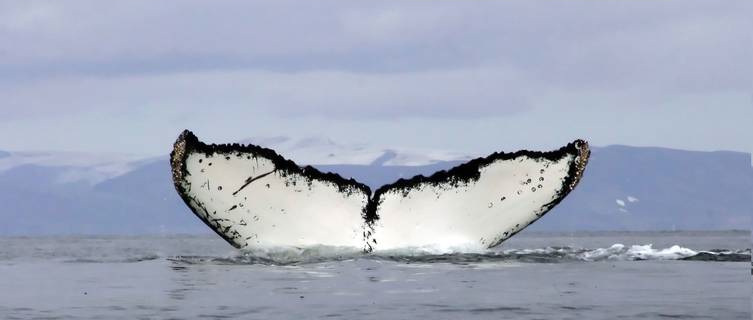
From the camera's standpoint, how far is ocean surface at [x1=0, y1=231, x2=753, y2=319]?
11.8 m

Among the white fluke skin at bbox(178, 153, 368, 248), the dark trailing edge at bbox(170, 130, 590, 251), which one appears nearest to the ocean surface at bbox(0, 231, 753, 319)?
the white fluke skin at bbox(178, 153, 368, 248)

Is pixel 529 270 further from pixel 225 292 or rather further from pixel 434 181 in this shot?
pixel 225 292

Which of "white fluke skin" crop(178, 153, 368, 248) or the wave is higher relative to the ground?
"white fluke skin" crop(178, 153, 368, 248)

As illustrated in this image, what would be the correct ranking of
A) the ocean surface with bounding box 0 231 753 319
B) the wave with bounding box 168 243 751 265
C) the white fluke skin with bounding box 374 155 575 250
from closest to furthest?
the ocean surface with bounding box 0 231 753 319
the white fluke skin with bounding box 374 155 575 250
the wave with bounding box 168 243 751 265

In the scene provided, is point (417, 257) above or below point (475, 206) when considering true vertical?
below

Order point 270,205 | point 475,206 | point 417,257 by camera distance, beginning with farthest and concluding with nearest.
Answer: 1. point 417,257
2. point 475,206
3. point 270,205

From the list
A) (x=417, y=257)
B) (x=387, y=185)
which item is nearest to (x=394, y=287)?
(x=387, y=185)

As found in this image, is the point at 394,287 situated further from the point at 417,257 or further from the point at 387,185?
the point at 417,257

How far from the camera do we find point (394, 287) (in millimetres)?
14062

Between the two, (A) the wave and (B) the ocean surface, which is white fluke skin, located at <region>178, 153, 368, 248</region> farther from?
(B) the ocean surface

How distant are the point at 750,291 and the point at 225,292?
4.98 metres

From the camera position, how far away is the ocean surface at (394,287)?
38.7 feet

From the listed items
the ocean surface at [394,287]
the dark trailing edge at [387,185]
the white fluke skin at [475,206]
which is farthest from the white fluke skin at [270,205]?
the white fluke skin at [475,206]

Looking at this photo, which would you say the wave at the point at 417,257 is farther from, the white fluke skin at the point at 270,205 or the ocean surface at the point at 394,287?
the white fluke skin at the point at 270,205
